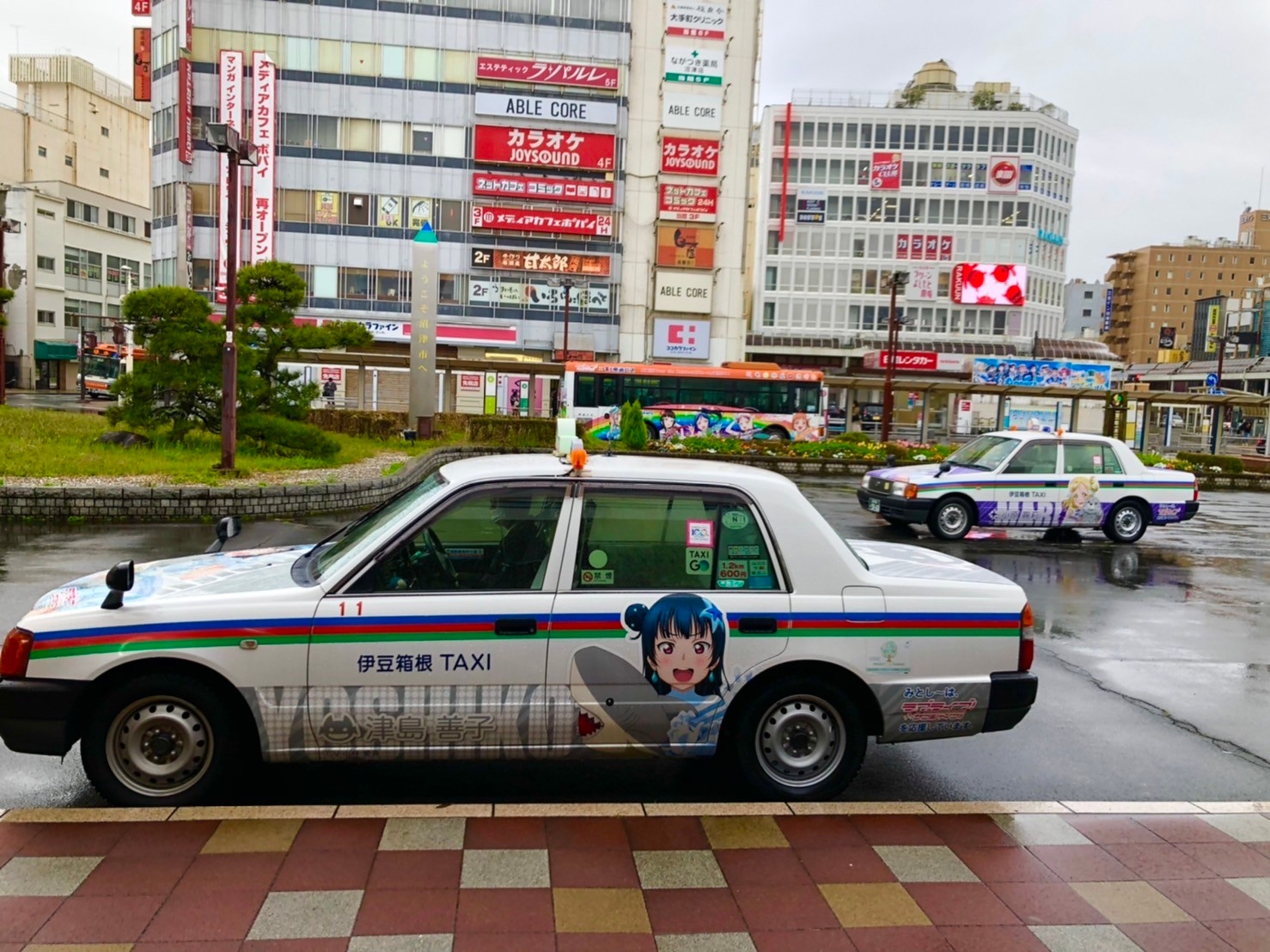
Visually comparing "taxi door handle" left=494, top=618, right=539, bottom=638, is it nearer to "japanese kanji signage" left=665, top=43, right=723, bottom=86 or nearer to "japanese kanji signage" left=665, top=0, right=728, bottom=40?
"japanese kanji signage" left=665, top=43, right=723, bottom=86

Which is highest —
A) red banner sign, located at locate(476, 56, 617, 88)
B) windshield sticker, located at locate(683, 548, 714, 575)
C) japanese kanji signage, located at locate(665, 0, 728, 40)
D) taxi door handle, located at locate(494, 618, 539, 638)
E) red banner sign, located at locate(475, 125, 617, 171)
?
japanese kanji signage, located at locate(665, 0, 728, 40)

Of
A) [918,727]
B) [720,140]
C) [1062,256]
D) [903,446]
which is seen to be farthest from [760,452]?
[1062,256]

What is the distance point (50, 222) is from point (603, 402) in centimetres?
5098

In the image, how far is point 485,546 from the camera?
4676 mm

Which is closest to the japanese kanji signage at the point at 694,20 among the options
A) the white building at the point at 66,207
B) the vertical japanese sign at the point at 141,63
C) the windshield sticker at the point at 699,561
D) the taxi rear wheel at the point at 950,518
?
the vertical japanese sign at the point at 141,63

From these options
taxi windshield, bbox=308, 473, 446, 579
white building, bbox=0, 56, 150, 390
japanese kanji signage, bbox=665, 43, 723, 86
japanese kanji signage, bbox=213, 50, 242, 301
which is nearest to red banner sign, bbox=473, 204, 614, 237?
japanese kanji signage, bbox=665, 43, 723, 86

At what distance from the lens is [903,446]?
95.9ft

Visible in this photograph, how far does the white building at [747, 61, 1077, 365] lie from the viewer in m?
66.1

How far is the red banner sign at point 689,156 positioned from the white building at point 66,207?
3764 centimetres

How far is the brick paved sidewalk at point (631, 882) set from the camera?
3.38 m

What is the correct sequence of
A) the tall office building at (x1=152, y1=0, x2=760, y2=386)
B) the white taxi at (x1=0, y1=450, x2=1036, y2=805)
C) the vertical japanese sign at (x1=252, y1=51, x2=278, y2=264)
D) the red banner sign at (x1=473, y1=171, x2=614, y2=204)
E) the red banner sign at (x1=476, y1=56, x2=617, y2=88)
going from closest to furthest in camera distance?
the white taxi at (x1=0, y1=450, x2=1036, y2=805) → the vertical japanese sign at (x1=252, y1=51, x2=278, y2=264) → the tall office building at (x1=152, y1=0, x2=760, y2=386) → the red banner sign at (x1=476, y1=56, x2=617, y2=88) → the red banner sign at (x1=473, y1=171, x2=614, y2=204)

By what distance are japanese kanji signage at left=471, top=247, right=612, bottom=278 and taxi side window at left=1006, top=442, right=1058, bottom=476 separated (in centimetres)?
3923

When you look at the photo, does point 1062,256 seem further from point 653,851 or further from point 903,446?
point 653,851

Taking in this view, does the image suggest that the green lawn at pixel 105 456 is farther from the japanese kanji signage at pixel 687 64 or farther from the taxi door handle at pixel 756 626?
the japanese kanji signage at pixel 687 64
